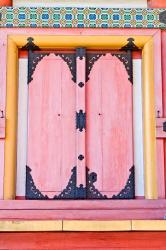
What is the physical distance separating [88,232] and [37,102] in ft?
4.78

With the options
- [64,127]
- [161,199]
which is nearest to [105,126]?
[64,127]

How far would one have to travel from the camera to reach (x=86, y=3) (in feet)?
20.9

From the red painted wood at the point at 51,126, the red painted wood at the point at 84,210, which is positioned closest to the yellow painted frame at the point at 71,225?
the red painted wood at the point at 84,210

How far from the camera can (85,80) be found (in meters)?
6.21

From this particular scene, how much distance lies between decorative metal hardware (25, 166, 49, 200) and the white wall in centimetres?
176

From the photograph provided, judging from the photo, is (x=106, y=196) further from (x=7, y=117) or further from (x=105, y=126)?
(x=7, y=117)

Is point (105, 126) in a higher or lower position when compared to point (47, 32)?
lower

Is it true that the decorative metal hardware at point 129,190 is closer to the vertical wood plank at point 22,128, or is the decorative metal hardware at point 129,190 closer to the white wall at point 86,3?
the vertical wood plank at point 22,128

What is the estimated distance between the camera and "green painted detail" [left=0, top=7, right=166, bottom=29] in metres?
6.22

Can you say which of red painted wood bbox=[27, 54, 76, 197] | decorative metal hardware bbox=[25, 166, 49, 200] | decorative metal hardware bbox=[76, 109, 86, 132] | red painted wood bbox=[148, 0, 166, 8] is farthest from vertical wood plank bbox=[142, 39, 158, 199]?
decorative metal hardware bbox=[25, 166, 49, 200]

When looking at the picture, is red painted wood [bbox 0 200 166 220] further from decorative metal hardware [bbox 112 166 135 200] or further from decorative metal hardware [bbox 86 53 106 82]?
decorative metal hardware [bbox 86 53 106 82]

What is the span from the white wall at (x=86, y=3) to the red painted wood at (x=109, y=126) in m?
0.63

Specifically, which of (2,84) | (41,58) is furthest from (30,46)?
(2,84)

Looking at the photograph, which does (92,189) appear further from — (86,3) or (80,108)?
(86,3)
